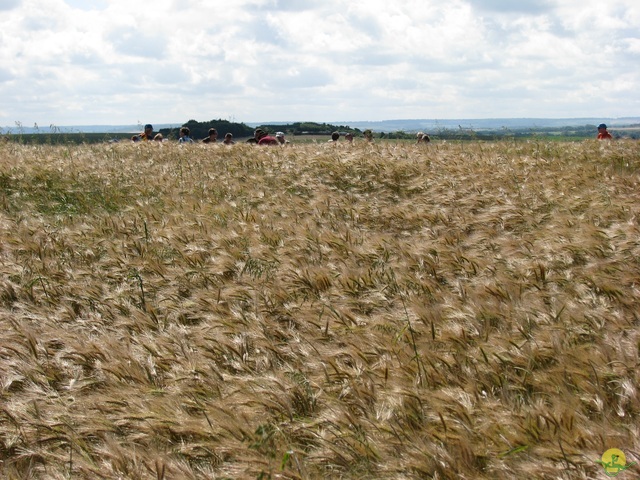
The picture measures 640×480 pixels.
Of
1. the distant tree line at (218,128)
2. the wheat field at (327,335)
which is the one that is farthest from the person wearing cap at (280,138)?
the distant tree line at (218,128)

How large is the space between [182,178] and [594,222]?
656cm

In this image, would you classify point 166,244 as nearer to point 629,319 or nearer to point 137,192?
point 137,192

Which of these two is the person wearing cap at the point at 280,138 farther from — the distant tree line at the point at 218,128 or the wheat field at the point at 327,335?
the distant tree line at the point at 218,128

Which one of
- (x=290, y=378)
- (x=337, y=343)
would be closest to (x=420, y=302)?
(x=337, y=343)

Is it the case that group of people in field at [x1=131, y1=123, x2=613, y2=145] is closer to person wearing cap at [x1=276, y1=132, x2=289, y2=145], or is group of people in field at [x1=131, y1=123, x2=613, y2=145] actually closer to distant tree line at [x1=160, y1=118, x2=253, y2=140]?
person wearing cap at [x1=276, y1=132, x2=289, y2=145]

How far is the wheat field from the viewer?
282 cm

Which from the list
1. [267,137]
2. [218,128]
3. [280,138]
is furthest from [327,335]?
[218,128]

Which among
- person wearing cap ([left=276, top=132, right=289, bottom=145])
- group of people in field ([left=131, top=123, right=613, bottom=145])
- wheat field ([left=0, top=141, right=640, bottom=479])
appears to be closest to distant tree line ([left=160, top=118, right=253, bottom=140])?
group of people in field ([left=131, top=123, right=613, bottom=145])

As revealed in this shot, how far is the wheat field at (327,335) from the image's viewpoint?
2.82 m

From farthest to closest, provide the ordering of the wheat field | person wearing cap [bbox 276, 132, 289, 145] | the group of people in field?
person wearing cap [bbox 276, 132, 289, 145]
the group of people in field
the wheat field

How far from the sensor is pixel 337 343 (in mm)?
4070

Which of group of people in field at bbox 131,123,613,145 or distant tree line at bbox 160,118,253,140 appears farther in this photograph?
distant tree line at bbox 160,118,253,140

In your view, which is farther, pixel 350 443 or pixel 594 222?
pixel 594 222

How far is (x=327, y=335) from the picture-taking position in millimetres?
4164
